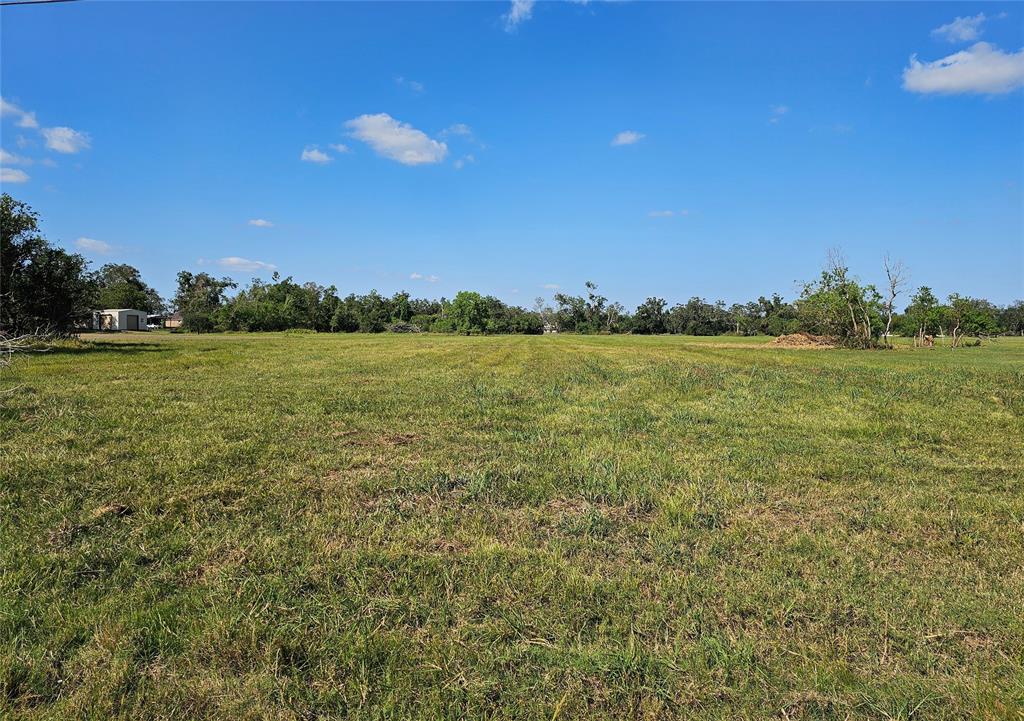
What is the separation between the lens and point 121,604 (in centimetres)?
326

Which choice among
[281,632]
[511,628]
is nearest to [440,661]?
[511,628]

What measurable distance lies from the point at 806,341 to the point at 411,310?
251 ft

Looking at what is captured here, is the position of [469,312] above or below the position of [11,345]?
above

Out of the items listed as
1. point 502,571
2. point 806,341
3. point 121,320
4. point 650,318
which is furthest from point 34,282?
point 650,318

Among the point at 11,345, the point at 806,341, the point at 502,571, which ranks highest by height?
the point at 806,341

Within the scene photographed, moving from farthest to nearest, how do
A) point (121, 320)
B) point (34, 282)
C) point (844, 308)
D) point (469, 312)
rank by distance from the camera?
point (469, 312) < point (121, 320) < point (844, 308) < point (34, 282)

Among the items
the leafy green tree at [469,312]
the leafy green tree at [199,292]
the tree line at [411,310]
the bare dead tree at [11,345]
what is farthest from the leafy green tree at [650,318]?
the bare dead tree at [11,345]

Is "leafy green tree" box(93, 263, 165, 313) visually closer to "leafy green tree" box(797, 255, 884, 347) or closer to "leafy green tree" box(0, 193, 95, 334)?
"leafy green tree" box(0, 193, 95, 334)

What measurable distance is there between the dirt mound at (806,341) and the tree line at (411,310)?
0.83m

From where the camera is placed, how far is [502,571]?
3.75m

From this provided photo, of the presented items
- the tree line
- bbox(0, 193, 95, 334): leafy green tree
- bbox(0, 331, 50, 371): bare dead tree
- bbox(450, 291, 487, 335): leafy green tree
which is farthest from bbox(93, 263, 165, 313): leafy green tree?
bbox(0, 331, 50, 371): bare dead tree

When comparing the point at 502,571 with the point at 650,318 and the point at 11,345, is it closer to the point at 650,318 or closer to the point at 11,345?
the point at 11,345

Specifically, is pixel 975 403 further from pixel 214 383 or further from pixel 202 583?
pixel 214 383

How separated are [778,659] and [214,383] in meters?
12.6
